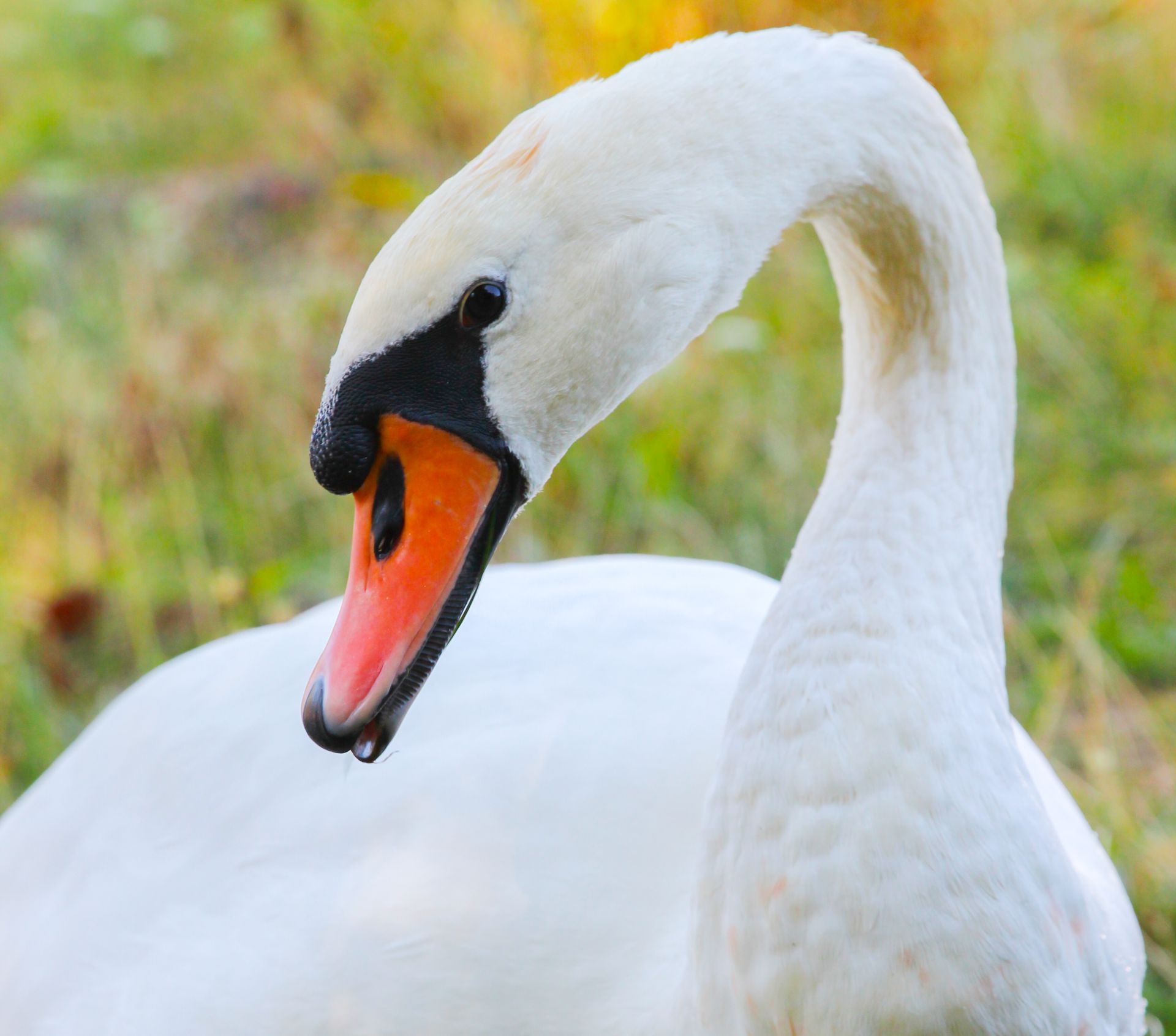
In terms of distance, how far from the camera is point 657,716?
1676 mm

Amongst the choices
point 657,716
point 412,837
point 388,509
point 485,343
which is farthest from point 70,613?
point 485,343

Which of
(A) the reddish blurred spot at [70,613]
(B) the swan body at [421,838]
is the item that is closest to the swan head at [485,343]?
(B) the swan body at [421,838]

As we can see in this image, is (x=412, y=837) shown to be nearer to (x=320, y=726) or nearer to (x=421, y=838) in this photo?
(x=421, y=838)

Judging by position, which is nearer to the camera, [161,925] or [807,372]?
[161,925]

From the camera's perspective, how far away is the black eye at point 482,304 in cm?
112

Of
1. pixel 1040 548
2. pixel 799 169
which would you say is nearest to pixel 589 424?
pixel 799 169

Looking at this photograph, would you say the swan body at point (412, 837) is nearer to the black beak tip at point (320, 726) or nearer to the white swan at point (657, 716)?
the white swan at point (657, 716)

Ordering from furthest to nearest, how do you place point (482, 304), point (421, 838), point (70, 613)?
point (70, 613), point (421, 838), point (482, 304)

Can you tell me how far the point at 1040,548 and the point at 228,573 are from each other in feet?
6.24

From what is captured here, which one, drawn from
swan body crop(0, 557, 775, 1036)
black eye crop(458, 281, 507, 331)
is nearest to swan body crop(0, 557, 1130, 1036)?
swan body crop(0, 557, 775, 1036)

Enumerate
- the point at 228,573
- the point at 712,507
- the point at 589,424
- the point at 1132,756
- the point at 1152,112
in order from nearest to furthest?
the point at 589,424 → the point at 1132,756 → the point at 228,573 → the point at 712,507 → the point at 1152,112

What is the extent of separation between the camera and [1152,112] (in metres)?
4.42

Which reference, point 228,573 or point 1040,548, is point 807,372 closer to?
point 1040,548

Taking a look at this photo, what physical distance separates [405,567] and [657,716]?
1.92 feet
